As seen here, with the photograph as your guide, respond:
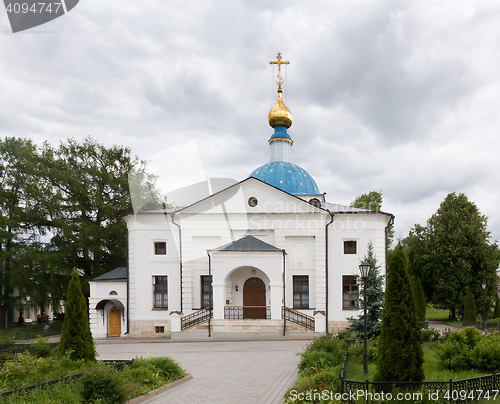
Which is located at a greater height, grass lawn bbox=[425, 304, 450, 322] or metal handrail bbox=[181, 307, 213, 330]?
metal handrail bbox=[181, 307, 213, 330]

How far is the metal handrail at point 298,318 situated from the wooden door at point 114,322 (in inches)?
359

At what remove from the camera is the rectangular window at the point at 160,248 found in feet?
70.3

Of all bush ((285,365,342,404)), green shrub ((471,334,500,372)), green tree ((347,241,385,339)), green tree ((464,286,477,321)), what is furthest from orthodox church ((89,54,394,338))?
bush ((285,365,342,404))

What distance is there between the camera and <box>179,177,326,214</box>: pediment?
2073cm

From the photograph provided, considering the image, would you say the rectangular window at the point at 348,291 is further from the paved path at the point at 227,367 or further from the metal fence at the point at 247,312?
the paved path at the point at 227,367

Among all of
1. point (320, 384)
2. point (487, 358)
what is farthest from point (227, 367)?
point (487, 358)

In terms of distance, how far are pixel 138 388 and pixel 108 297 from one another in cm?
1352

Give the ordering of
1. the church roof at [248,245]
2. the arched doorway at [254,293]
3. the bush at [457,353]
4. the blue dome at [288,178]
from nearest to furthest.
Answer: the bush at [457,353], the church roof at [248,245], the arched doorway at [254,293], the blue dome at [288,178]

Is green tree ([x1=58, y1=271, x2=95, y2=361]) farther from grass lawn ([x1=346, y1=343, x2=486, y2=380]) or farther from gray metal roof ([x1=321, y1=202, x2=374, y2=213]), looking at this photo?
gray metal roof ([x1=321, y1=202, x2=374, y2=213])

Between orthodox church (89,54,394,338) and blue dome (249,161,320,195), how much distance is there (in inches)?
233

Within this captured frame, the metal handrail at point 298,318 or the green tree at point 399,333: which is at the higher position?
the green tree at point 399,333

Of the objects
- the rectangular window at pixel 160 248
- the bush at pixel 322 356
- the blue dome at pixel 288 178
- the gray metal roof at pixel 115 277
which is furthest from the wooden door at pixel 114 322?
the bush at pixel 322 356

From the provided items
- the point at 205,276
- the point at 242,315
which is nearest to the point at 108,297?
the point at 205,276

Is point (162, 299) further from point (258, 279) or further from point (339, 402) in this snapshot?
point (339, 402)
